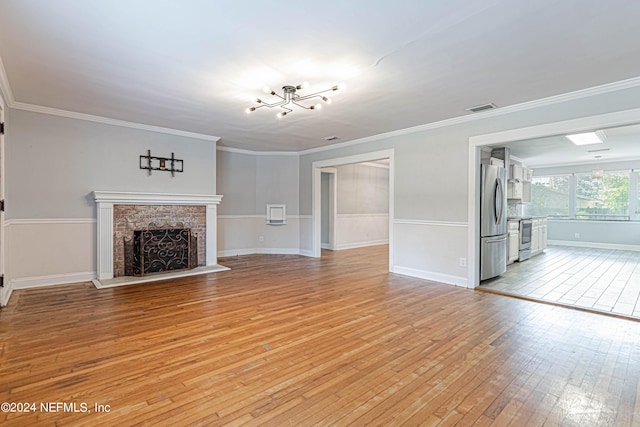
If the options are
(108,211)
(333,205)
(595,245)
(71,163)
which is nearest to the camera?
(71,163)

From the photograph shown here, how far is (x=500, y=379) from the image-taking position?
7.14 ft

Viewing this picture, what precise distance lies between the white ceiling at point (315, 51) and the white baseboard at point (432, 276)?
2.48m

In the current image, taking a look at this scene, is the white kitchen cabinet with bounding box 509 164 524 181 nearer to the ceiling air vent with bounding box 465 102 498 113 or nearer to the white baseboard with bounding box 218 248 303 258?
the ceiling air vent with bounding box 465 102 498 113

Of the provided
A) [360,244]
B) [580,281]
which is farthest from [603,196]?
[360,244]

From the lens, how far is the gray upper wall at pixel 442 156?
3.85m

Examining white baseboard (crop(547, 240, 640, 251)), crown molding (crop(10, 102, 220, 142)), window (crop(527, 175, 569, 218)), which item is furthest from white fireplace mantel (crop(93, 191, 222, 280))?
white baseboard (crop(547, 240, 640, 251))

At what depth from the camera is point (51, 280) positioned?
15.0 ft

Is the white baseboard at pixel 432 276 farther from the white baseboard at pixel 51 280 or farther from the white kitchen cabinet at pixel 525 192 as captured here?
the white baseboard at pixel 51 280

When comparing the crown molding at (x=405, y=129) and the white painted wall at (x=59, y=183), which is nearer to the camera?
the crown molding at (x=405, y=129)

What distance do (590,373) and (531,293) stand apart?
7.45 ft

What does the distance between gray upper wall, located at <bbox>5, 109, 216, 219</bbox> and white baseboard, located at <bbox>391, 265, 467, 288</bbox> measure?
13.8 ft

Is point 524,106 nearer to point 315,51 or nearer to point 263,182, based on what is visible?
point 315,51

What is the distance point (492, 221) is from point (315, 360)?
3841mm

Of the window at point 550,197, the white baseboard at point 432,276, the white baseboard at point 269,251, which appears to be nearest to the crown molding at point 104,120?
the white baseboard at point 269,251
